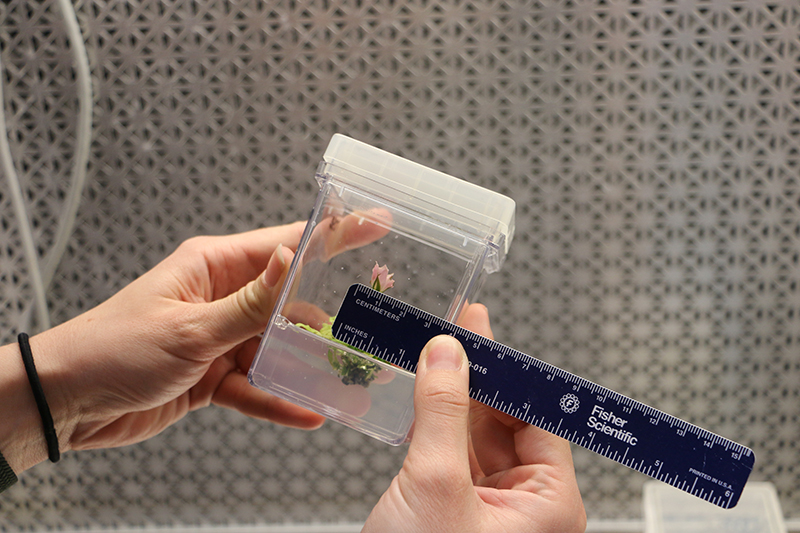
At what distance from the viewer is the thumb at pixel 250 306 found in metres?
0.46

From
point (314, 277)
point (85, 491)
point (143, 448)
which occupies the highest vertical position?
point (314, 277)

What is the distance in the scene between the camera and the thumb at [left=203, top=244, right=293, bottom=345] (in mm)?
456

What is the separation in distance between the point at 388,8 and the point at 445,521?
1.97 ft

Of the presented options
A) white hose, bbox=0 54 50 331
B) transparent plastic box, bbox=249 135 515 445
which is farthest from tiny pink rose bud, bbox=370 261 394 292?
white hose, bbox=0 54 50 331

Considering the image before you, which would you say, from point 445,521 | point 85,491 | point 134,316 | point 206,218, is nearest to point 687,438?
point 445,521

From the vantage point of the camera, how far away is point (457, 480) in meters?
0.37

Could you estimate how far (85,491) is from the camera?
83 cm

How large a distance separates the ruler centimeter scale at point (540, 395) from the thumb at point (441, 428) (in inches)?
1.7

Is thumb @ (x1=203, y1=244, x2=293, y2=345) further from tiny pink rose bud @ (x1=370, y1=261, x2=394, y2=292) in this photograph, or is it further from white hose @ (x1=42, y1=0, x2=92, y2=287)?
white hose @ (x1=42, y1=0, x2=92, y2=287)

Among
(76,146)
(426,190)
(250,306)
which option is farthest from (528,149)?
(76,146)

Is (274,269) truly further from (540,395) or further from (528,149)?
Answer: (528,149)

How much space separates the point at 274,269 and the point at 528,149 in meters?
0.41

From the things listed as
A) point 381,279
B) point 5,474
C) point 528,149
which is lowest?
point 5,474

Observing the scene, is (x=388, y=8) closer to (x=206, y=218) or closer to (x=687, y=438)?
(x=206, y=218)
